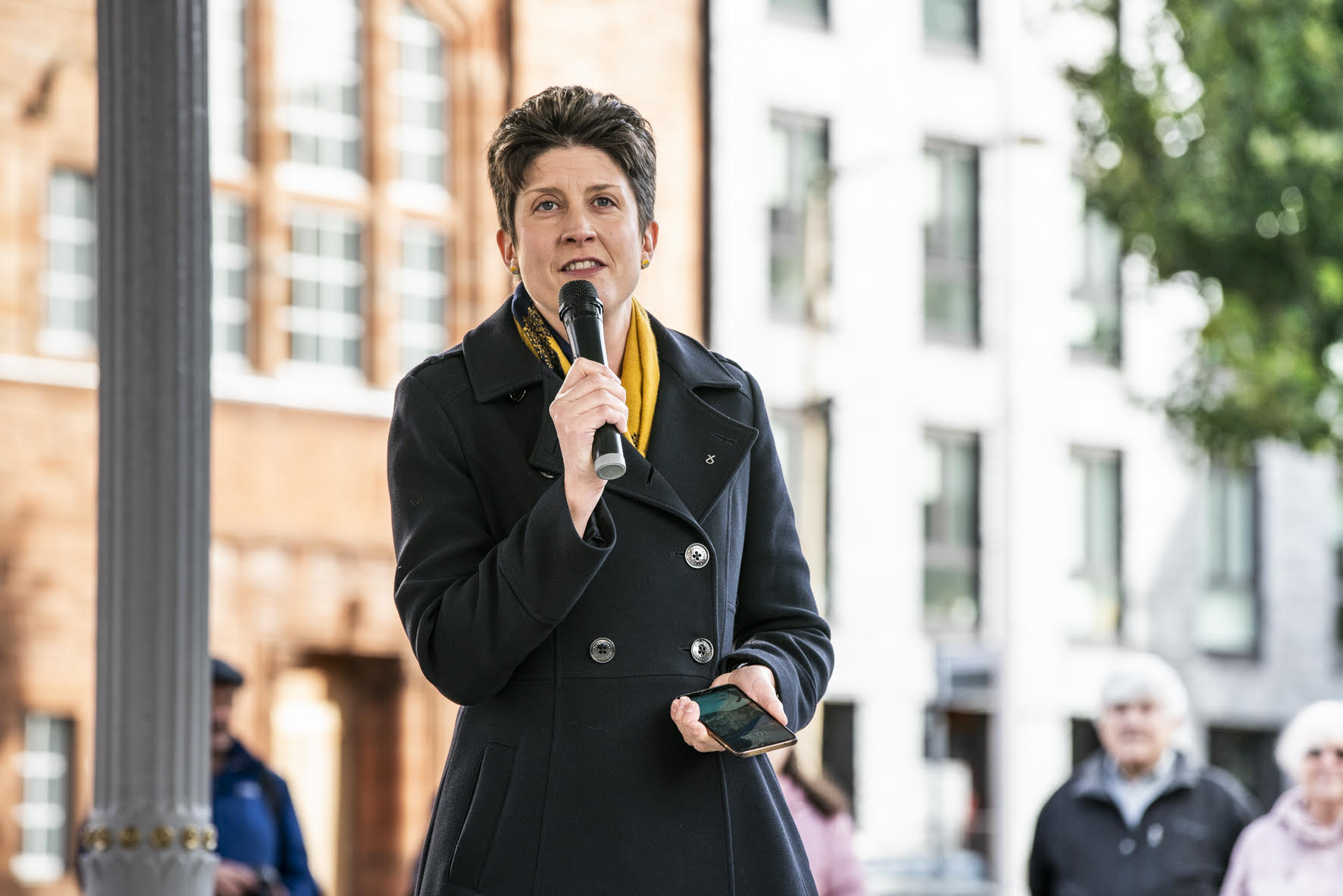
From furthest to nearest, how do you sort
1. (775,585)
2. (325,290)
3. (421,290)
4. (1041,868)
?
(421,290), (325,290), (1041,868), (775,585)

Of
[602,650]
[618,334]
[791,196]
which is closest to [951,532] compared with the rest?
[791,196]

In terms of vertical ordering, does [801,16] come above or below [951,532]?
above

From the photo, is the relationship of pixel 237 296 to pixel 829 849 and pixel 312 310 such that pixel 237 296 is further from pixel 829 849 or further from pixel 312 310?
pixel 829 849

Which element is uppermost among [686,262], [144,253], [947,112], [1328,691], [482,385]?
[947,112]

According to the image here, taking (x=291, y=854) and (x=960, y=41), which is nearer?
(x=291, y=854)

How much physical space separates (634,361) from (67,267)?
15571 mm

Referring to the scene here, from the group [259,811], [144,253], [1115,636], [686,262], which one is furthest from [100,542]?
[1115,636]

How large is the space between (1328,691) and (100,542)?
28875 millimetres

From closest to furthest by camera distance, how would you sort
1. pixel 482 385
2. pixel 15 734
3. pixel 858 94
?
1. pixel 482 385
2. pixel 15 734
3. pixel 858 94

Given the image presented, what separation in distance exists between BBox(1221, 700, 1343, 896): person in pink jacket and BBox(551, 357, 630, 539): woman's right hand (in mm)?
5974

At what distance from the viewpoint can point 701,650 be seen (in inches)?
112

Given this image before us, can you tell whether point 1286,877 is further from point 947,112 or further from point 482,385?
point 947,112

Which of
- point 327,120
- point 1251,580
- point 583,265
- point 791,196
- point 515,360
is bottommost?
point 1251,580

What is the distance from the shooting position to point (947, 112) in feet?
93.9
